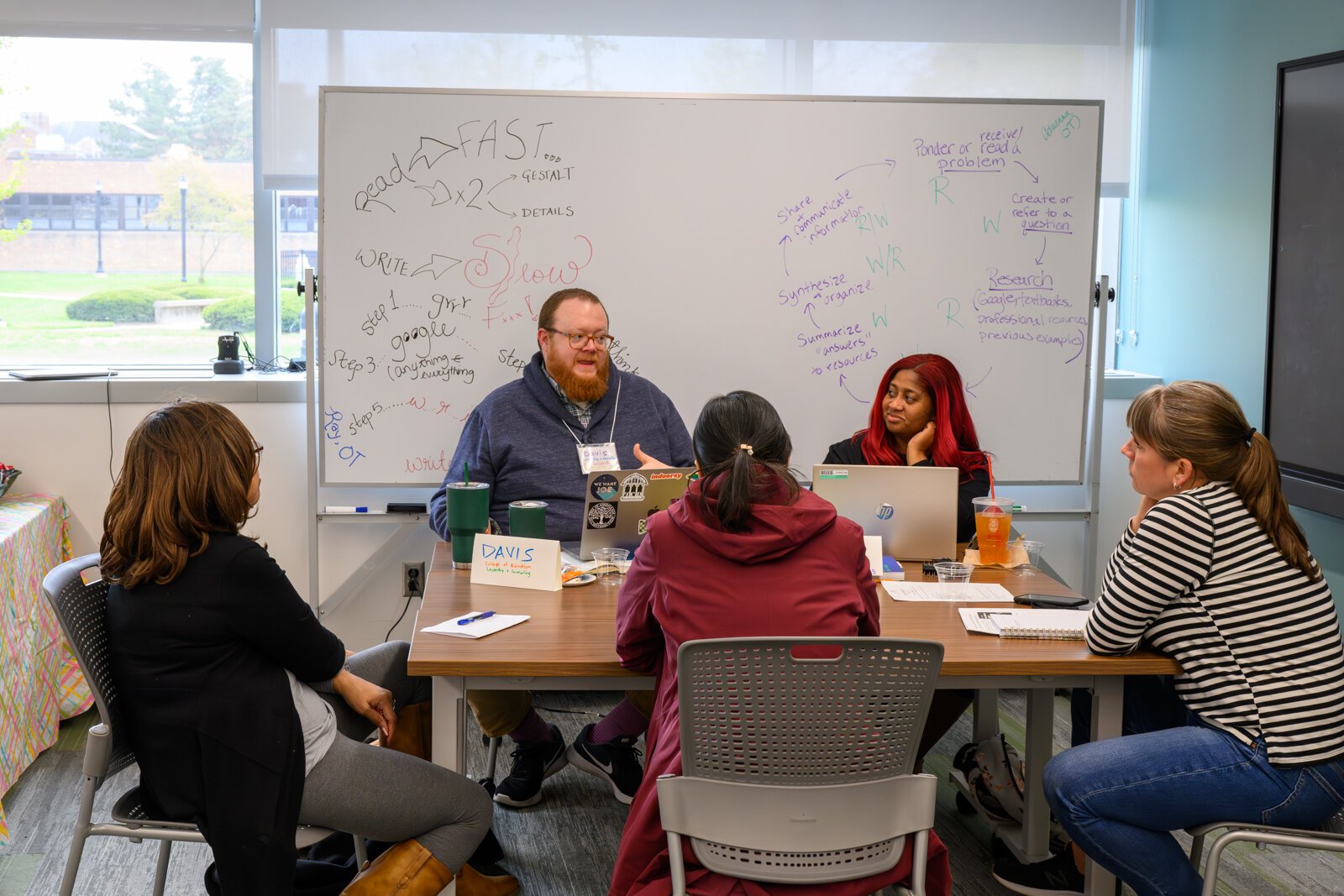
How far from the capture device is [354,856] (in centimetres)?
264

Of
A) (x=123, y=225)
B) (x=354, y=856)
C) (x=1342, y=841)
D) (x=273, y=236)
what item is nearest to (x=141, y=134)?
(x=123, y=225)

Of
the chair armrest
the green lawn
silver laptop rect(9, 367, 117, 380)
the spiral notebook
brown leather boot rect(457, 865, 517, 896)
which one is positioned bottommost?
brown leather boot rect(457, 865, 517, 896)

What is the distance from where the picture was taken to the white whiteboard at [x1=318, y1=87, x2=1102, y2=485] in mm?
3713

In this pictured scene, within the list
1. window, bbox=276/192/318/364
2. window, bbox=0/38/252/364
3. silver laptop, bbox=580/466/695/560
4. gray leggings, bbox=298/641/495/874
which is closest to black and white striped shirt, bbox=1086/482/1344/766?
silver laptop, bbox=580/466/695/560

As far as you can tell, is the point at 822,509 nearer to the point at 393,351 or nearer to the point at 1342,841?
the point at 1342,841

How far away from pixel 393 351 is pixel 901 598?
6.50 ft

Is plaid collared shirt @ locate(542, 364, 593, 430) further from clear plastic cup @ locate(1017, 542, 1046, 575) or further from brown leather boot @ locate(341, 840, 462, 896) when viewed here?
brown leather boot @ locate(341, 840, 462, 896)

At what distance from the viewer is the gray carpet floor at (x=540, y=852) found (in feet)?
8.79

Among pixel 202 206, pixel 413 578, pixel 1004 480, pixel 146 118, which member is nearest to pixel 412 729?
pixel 413 578

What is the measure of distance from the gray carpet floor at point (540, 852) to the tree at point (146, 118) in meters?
2.13

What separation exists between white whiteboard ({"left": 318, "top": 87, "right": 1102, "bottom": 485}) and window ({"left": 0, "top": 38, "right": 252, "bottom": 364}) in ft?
2.45

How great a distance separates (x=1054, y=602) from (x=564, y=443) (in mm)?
1468

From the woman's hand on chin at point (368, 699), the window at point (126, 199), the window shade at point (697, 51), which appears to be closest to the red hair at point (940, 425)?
the window shade at point (697, 51)

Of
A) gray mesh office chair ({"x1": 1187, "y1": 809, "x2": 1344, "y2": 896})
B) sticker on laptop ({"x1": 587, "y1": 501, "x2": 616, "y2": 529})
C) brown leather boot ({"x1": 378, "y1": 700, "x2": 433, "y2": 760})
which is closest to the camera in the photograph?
gray mesh office chair ({"x1": 1187, "y1": 809, "x2": 1344, "y2": 896})
